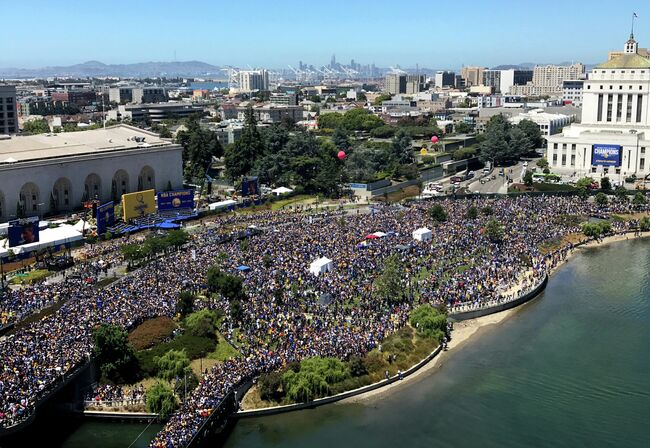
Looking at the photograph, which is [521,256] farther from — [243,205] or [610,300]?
[243,205]

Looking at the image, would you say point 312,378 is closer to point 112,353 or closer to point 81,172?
point 112,353

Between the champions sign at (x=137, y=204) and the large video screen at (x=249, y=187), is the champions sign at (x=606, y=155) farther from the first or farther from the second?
the champions sign at (x=137, y=204)

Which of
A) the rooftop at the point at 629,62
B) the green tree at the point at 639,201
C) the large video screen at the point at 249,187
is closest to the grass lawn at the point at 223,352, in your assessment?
the large video screen at the point at 249,187

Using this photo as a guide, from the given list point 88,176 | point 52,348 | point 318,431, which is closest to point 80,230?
point 88,176

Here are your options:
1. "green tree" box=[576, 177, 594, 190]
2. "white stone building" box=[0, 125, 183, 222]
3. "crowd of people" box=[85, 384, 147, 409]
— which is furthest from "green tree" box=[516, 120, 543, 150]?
"crowd of people" box=[85, 384, 147, 409]

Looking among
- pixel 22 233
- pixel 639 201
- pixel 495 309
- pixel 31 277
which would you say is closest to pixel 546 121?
pixel 639 201

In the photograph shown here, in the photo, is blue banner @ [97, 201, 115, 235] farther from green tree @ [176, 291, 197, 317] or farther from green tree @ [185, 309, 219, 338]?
green tree @ [185, 309, 219, 338]
